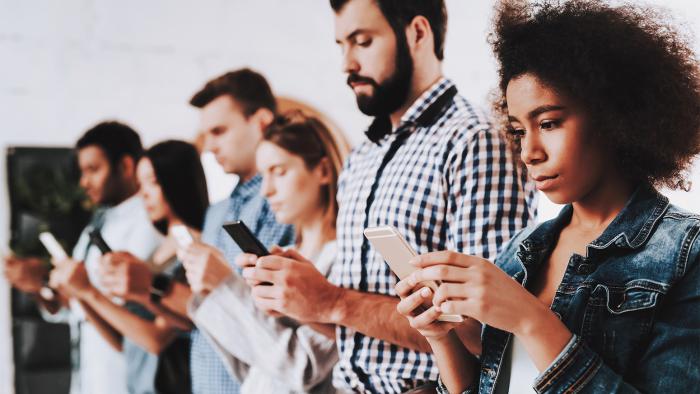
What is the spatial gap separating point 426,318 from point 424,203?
1.35ft

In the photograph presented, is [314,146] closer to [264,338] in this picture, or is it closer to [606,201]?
[264,338]

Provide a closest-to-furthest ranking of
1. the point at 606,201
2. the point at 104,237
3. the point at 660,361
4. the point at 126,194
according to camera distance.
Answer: the point at 660,361, the point at 606,201, the point at 104,237, the point at 126,194

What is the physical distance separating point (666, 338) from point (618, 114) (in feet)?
0.75

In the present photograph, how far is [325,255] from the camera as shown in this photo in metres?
1.67

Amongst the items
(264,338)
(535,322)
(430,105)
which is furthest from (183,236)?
(535,322)

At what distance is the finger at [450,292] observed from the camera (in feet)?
2.50

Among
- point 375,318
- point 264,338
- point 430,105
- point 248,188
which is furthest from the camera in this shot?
point 248,188

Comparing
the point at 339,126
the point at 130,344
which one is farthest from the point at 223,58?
the point at 130,344

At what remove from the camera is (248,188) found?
2121mm

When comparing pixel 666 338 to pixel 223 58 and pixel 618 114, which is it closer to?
pixel 618 114

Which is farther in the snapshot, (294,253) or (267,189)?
(267,189)

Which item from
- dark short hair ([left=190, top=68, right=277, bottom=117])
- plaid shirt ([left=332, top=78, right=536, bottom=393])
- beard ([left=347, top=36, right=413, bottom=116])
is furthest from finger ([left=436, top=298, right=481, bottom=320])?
dark short hair ([left=190, top=68, right=277, bottom=117])

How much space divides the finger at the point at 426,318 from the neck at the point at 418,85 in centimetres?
60

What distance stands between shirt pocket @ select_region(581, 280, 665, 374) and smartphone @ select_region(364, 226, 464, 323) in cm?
14
